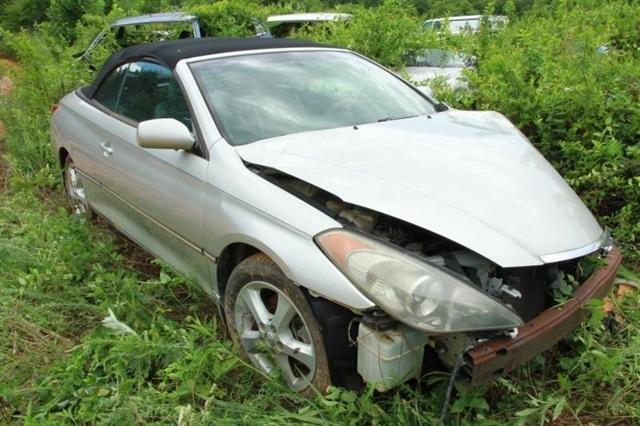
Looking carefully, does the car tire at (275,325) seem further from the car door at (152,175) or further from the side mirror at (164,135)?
the side mirror at (164,135)

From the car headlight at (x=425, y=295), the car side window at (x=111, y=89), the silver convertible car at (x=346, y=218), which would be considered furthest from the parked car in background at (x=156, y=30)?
the car headlight at (x=425, y=295)

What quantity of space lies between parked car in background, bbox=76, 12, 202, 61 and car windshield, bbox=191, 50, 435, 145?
193 inches

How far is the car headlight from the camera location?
1.79 metres

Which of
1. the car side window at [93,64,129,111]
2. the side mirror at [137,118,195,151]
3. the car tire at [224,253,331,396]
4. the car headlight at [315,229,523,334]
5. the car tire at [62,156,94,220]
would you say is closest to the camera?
the car headlight at [315,229,523,334]

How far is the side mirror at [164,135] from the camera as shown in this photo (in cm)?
259

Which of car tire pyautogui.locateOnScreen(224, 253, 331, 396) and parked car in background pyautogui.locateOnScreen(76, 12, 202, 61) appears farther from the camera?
parked car in background pyautogui.locateOnScreen(76, 12, 202, 61)

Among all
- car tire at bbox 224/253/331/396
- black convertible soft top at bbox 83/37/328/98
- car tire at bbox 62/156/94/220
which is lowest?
car tire at bbox 62/156/94/220

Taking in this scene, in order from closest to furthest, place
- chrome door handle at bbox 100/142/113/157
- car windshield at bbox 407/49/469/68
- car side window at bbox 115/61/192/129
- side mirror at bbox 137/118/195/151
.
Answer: side mirror at bbox 137/118/195/151
car side window at bbox 115/61/192/129
chrome door handle at bbox 100/142/113/157
car windshield at bbox 407/49/469/68

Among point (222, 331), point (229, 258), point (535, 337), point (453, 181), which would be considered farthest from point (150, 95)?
point (535, 337)

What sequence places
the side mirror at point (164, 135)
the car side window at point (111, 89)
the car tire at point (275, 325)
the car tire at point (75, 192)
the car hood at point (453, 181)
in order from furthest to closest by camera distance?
1. the car tire at point (75, 192)
2. the car side window at point (111, 89)
3. the side mirror at point (164, 135)
4. the car tire at point (275, 325)
5. the car hood at point (453, 181)

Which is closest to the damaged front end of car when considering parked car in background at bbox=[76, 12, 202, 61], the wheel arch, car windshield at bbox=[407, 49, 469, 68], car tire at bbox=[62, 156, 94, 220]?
the wheel arch

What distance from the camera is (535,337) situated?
1.90 m

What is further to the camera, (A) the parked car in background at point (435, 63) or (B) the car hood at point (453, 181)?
(A) the parked car in background at point (435, 63)

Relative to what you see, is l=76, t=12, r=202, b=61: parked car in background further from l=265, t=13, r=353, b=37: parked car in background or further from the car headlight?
the car headlight
